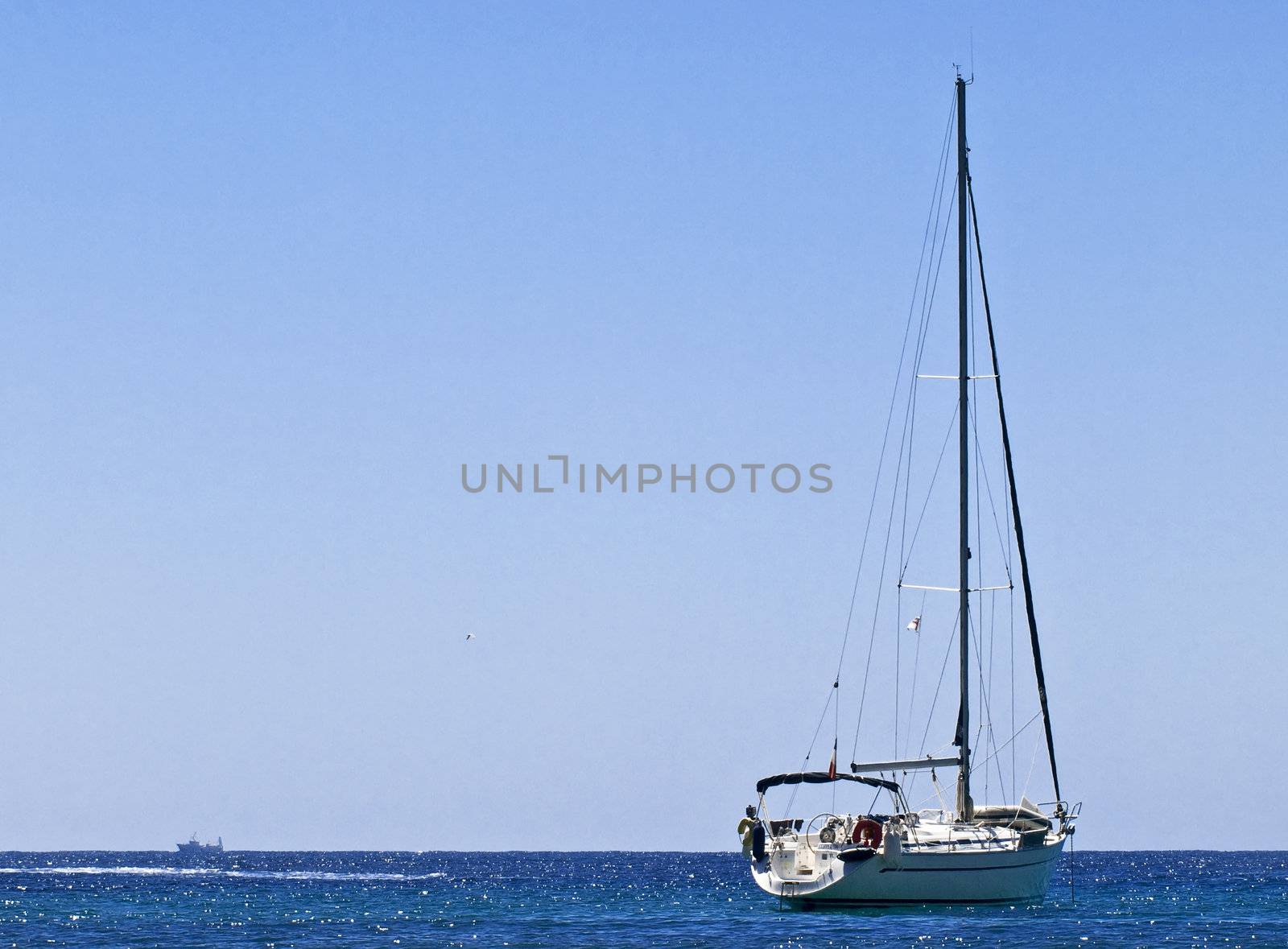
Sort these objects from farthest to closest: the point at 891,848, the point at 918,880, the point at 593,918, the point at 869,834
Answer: the point at 593,918 < the point at 918,880 < the point at 869,834 < the point at 891,848

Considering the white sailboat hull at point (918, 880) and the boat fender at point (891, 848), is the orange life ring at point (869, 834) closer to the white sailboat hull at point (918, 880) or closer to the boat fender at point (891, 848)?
the boat fender at point (891, 848)

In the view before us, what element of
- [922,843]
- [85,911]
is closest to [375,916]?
[85,911]

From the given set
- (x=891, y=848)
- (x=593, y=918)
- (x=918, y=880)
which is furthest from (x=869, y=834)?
(x=593, y=918)

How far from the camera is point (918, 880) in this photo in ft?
166

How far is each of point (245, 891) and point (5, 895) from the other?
10.6 m

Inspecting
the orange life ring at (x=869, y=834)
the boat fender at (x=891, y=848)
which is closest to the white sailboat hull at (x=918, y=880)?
the boat fender at (x=891, y=848)

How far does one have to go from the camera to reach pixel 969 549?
56.7 metres

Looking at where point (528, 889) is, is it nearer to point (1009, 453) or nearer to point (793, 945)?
point (1009, 453)

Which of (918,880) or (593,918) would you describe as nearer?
(918,880)

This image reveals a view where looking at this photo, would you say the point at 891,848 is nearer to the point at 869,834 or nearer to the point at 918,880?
the point at 869,834

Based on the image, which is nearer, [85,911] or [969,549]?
[969,549]

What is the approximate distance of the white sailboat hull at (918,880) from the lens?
5022cm

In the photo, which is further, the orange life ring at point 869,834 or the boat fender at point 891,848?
the orange life ring at point 869,834

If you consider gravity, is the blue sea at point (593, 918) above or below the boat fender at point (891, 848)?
below
